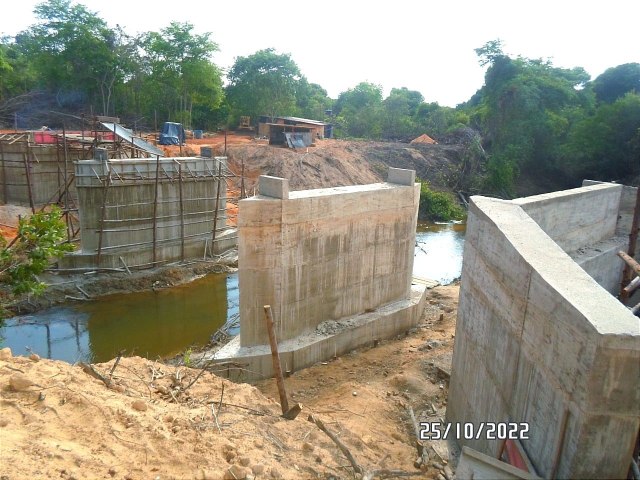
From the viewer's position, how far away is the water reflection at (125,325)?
42.5 ft

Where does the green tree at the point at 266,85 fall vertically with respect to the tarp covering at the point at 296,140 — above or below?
above

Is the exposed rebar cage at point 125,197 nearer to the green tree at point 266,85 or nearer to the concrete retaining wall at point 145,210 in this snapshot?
the concrete retaining wall at point 145,210

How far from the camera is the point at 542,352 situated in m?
5.07

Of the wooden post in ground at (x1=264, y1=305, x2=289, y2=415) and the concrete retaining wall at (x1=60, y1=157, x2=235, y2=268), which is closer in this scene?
the wooden post in ground at (x1=264, y1=305, x2=289, y2=415)

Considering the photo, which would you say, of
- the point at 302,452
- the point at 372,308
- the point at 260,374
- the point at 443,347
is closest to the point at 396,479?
the point at 302,452

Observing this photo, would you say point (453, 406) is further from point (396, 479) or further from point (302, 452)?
point (302, 452)

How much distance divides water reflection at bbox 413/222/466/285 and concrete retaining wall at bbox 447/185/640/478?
1207 centimetres

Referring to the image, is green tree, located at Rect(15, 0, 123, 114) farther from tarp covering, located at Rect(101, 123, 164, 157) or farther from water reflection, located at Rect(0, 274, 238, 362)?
water reflection, located at Rect(0, 274, 238, 362)

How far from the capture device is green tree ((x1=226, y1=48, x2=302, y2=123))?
1718 inches

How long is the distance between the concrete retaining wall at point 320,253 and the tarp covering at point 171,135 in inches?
801

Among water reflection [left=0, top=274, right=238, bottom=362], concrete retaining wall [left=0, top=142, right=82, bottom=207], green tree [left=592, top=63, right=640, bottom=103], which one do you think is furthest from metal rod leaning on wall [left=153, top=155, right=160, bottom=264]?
green tree [left=592, top=63, right=640, bottom=103]

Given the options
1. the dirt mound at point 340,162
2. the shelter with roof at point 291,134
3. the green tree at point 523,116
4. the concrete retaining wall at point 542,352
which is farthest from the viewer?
the shelter with roof at point 291,134
